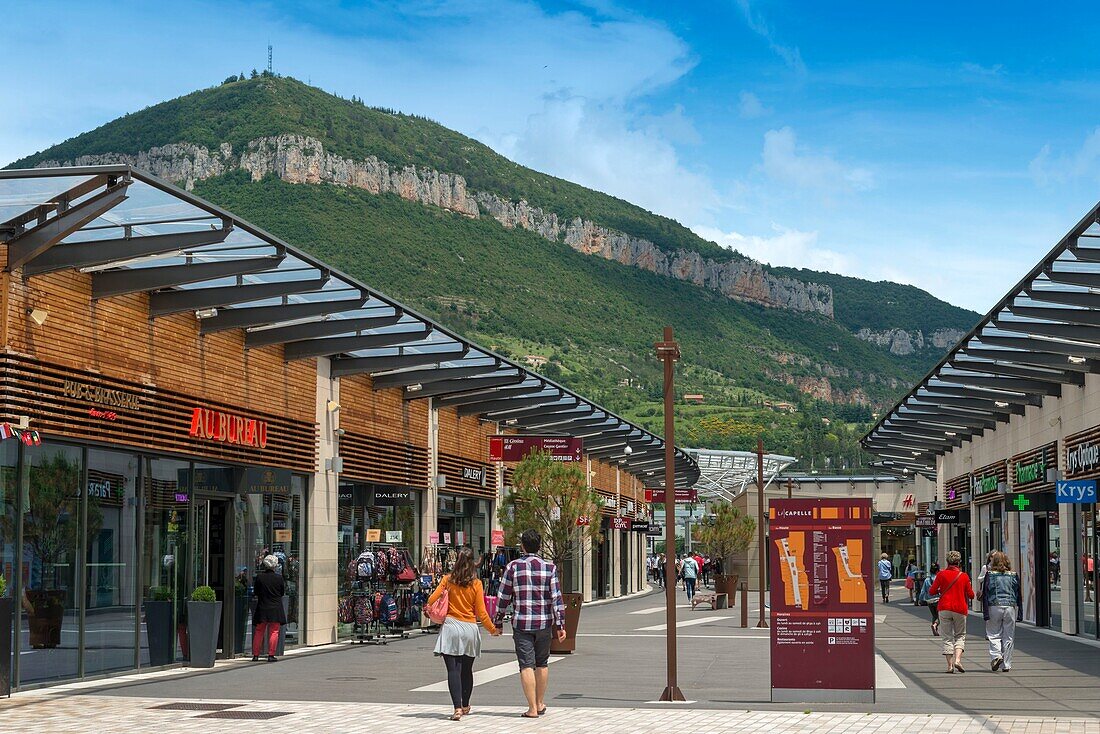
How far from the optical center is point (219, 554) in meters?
19.4

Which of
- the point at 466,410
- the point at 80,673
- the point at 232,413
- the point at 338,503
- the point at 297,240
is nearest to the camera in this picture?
the point at 80,673

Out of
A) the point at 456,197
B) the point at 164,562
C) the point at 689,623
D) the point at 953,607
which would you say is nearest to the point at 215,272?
the point at 164,562

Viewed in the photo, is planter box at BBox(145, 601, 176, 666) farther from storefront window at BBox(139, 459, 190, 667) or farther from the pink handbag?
the pink handbag

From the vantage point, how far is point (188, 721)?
12.3 m

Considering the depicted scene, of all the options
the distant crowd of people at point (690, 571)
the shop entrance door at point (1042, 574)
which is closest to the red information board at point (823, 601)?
the distant crowd of people at point (690, 571)

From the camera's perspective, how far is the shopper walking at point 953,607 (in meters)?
18.0

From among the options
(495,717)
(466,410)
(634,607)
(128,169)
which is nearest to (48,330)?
(128,169)

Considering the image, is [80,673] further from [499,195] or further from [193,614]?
[499,195]

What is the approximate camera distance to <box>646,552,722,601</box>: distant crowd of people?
45.4 m

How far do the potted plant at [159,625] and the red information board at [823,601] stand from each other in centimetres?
798

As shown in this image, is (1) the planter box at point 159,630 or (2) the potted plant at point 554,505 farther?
(2) the potted plant at point 554,505

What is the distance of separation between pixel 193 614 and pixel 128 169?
7.21 m

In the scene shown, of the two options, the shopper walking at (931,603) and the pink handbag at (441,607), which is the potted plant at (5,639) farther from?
the shopper walking at (931,603)

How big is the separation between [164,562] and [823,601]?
869 centimetres
